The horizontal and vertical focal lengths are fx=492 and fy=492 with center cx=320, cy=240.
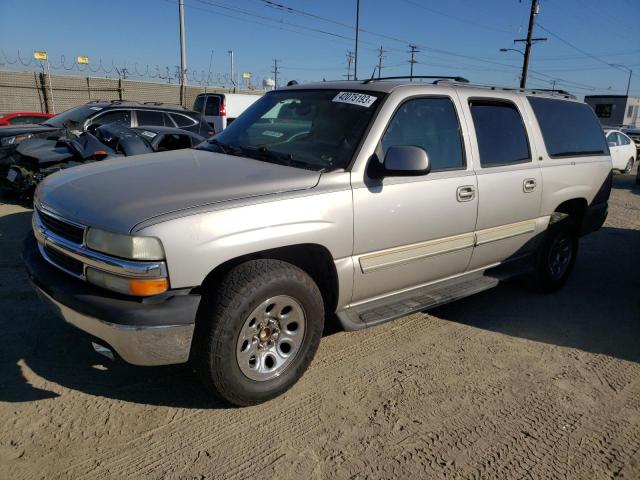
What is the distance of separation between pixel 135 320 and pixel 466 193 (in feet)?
8.30

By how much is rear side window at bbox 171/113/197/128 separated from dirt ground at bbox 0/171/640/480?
Result: 757cm

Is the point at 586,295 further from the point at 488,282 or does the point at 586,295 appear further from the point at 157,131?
the point at 157,131

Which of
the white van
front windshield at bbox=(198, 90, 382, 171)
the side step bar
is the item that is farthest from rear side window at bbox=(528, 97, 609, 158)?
the white van

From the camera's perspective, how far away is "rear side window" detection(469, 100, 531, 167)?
3.98 m

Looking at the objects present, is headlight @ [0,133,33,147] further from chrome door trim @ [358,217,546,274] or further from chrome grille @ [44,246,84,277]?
chrome door trim @ [358,217,546,274]

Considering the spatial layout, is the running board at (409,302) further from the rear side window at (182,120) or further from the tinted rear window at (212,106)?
the tinted rear window at (212,106)

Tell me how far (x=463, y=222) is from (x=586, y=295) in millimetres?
2367

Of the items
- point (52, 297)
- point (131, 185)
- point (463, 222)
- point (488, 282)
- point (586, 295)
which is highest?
point (131, 185)

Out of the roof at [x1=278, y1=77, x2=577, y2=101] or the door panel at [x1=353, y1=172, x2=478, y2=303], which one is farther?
the roof at [x1=278, y1=77, x2=577, y2=101]

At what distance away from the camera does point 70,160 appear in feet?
23.6

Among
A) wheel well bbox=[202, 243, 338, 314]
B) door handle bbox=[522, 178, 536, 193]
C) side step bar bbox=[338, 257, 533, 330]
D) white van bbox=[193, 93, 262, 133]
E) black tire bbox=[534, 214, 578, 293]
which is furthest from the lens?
white van bbox=[193, 93, 262, 133]

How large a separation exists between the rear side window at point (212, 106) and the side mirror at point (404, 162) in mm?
16526

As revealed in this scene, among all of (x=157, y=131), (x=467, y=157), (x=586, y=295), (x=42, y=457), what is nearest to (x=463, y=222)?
(x=467, y=157)

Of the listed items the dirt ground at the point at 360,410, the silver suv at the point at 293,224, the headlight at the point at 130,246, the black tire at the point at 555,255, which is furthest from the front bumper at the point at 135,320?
the black tire at the point at 555,255
